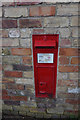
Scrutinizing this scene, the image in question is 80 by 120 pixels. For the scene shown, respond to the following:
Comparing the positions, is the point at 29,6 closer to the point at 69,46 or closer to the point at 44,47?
the point at 44,47

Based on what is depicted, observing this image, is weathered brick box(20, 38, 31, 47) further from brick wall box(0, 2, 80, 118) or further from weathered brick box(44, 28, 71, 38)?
weathered brick box(44, 28, 71, 38)

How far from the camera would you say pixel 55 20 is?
101cm

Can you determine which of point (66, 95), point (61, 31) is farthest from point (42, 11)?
point (66, 95)

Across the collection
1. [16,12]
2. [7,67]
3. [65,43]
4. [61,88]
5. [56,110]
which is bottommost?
[56,110]

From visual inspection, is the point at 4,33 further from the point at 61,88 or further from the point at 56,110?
the point at 56,110

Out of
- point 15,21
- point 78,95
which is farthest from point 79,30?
point 78,95

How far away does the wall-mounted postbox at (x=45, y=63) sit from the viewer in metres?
1.06

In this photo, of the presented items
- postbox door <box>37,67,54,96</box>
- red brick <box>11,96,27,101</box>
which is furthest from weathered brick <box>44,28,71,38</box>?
red brick <box>11,96,27,101</box>

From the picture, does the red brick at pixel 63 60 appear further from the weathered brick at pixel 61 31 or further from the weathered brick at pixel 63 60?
the weathered brick at pixel 61 31

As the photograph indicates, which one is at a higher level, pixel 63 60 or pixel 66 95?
pixel 63 60

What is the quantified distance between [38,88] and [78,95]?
1.64ft

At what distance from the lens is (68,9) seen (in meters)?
0.97

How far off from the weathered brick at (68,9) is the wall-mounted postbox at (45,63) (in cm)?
21

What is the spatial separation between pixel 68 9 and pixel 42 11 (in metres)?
0.23
